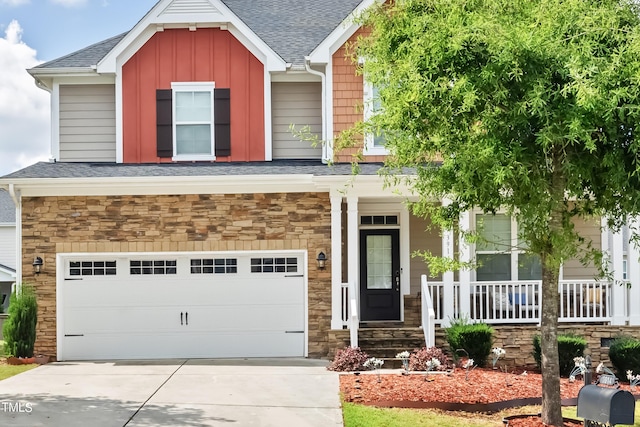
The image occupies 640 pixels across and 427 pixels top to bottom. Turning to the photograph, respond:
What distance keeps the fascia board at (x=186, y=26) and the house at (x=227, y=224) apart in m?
0.03

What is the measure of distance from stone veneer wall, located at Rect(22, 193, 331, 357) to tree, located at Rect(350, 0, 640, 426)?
6434mm

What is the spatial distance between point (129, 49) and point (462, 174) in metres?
10.5

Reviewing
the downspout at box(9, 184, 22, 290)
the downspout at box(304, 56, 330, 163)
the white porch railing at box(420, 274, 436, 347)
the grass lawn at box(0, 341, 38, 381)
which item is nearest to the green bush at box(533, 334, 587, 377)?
the white porch railing at box(420, 274, 436, 347)

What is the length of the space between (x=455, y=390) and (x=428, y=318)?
275 centimetres

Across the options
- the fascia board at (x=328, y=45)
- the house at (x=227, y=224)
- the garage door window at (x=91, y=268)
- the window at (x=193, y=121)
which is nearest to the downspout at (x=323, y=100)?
the house at (x=227, y=224)

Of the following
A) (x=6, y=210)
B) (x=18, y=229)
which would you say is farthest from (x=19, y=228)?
(x=6, y=210)

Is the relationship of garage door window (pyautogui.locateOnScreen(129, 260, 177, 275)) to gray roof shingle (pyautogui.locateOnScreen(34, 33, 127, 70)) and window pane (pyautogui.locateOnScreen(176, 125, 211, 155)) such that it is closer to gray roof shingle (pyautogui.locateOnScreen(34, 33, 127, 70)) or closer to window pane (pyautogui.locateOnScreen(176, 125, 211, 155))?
window pane (pyautogui.locateOnScreen(176, 125, 211, 155))

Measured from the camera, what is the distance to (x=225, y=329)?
16.6 meters

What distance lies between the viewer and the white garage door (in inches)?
651

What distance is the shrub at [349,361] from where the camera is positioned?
566 inches

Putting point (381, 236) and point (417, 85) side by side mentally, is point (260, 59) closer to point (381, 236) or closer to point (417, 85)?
point (381, 236)

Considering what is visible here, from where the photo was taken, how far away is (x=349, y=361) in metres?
14.4

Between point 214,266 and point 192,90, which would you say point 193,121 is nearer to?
point 192,90

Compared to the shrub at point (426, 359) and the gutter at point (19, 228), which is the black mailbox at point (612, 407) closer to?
the shrub at point (426, 359)
